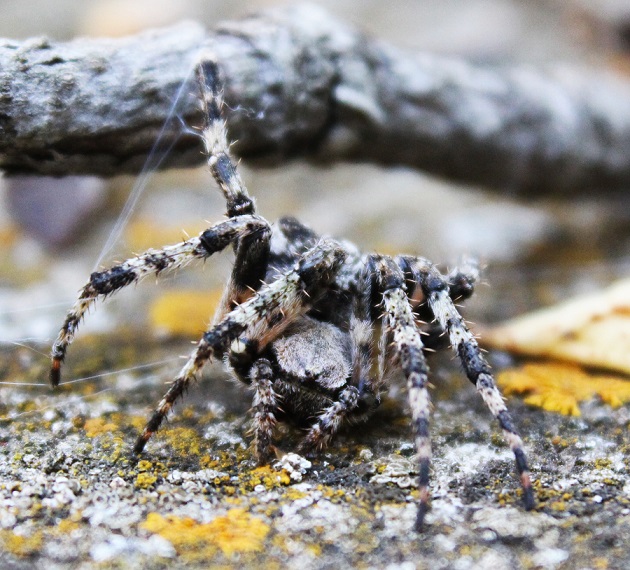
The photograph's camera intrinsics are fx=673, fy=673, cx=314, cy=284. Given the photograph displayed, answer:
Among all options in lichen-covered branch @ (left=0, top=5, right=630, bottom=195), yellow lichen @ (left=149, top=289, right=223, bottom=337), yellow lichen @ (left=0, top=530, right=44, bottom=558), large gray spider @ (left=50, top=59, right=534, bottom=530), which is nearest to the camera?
yellow lichen @ (left=0, top=530, right=44, bottom=558)

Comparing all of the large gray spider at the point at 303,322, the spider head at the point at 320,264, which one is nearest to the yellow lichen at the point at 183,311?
the large gray spider at the point at 303,322

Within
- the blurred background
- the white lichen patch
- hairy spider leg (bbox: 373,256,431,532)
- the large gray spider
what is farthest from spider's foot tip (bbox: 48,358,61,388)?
hairy spider leg (bbox: 373,256,431,532)

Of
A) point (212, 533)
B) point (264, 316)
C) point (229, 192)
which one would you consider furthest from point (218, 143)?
point (212, 533)

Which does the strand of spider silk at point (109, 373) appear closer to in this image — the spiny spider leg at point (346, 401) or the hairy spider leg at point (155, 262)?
the hairy spider leg at point (155, 262)

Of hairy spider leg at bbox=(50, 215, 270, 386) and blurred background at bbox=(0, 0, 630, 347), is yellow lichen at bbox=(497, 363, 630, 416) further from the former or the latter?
hairy spider leg at bbox=(50, 215, 270, 386)

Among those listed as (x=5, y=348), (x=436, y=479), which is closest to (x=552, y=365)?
(x=436, y=479)

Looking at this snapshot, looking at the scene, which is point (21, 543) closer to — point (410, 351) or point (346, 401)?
point (346, 401)

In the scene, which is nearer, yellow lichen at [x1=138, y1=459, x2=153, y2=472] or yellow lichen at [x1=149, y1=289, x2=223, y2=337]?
yellow lichen at [x1=138, y1=459, x2=153, y2=472]
